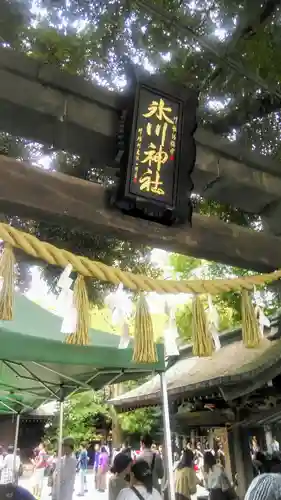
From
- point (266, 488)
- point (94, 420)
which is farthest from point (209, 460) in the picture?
point (94, 420)

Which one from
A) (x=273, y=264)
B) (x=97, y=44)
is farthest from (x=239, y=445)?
(x=97, y=44)

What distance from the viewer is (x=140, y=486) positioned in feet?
9.98

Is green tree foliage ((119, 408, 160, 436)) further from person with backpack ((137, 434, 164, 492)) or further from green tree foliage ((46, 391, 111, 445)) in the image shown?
person with backpack ((137, 434, 164, 492))

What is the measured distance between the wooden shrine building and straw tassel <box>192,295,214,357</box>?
2019 mm

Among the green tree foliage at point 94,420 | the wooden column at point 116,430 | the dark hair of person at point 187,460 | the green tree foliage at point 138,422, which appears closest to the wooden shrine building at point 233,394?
the dark hair of person at point 187,460

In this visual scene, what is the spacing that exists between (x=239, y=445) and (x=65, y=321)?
4.56 meters

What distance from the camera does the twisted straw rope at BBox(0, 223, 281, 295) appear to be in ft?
6.34

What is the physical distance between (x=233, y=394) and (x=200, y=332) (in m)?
2.93

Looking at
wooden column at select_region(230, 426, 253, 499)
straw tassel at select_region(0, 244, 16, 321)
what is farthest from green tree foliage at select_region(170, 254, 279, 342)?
straw tassel at select_region(0, 244, 16, 321)

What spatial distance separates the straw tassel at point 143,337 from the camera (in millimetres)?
2086

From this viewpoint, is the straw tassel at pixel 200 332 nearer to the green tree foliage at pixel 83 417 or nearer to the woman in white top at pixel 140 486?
the woman in white top at pixel 140 486

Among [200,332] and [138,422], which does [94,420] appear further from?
[200,332]

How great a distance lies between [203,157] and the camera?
2732mm

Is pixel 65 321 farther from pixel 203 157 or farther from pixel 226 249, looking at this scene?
pixel 203 157
